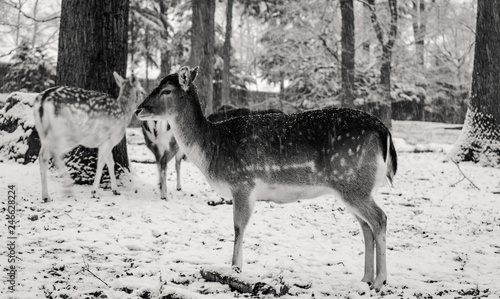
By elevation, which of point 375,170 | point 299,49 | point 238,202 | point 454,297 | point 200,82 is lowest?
point 454,297

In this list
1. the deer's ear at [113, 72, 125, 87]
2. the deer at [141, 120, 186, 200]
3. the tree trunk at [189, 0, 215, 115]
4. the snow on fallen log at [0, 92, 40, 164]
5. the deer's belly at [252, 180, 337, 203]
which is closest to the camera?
the deer's belly at [252, 180, 337, 203]

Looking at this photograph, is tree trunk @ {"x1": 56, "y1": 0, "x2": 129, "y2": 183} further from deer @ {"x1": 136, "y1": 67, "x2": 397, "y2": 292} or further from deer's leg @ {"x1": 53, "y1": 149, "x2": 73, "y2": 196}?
deer @ {"x1": 136, "y1": 67, "x2": 397, "y2": 292}

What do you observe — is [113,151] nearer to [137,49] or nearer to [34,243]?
[34,243]

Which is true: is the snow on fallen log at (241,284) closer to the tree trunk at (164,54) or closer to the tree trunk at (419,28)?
the tree trunk at (419,28)

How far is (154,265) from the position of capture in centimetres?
455

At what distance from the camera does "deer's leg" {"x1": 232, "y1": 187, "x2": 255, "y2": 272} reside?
14.2 ft

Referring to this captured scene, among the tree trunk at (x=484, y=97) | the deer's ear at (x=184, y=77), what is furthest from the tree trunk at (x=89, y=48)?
the tree trunk at (x=484, y=97)

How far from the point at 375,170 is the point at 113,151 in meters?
5.00

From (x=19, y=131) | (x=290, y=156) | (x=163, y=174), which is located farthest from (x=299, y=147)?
(x=19, y=131)

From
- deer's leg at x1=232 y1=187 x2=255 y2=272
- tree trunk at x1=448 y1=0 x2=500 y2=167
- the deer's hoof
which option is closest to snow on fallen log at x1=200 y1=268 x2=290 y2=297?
deer's leg at x1=232 y1=187 x2=255 y2=272

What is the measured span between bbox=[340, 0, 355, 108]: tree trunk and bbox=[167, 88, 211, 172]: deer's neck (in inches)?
456

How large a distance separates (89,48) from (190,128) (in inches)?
141

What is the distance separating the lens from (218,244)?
5.47 meters

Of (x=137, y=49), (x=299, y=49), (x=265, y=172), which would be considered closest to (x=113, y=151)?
(x=265, y=172)
